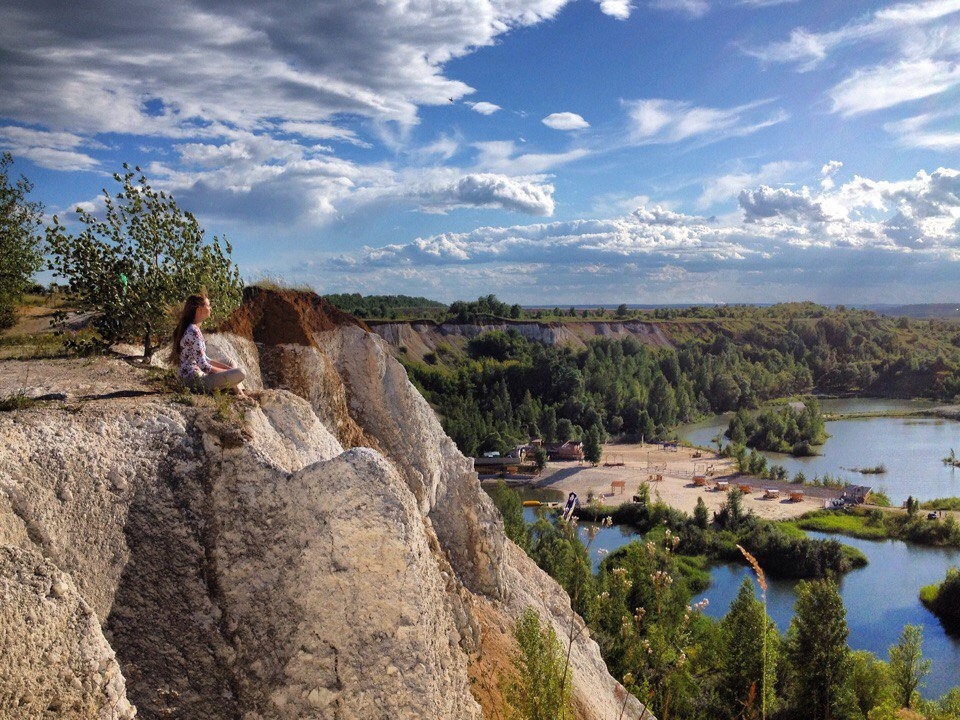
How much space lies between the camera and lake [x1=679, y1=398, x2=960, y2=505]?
66188 millimetres

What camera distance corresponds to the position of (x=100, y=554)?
6.18 m

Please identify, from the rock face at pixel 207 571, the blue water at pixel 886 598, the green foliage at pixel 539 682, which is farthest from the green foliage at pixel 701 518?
the green foliage at pixel 539 682

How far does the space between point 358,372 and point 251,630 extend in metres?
8.58

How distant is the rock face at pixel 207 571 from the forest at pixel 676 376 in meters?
68.2

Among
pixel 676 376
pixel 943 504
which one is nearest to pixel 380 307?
pixel 676 376

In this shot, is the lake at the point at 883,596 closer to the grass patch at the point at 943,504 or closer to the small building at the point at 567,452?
the grass patch at the point at 943,504

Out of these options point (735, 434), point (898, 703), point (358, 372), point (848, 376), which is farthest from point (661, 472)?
point (848, 376)

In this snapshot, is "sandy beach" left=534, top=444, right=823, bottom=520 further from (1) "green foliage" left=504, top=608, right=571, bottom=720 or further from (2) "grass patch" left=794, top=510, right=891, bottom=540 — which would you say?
(1) "green foliage" left=504, top=608, right=571, bottom=720

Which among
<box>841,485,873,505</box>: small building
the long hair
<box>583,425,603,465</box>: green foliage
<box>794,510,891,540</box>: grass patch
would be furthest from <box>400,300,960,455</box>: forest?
the long hair

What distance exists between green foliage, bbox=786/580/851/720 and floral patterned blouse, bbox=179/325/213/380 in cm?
2341

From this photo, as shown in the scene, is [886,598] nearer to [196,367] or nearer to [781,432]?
[196,367]

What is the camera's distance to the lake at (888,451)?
217 feet

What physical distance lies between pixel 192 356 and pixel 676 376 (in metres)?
118

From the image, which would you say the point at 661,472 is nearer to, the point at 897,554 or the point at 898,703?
the point at 897,554
